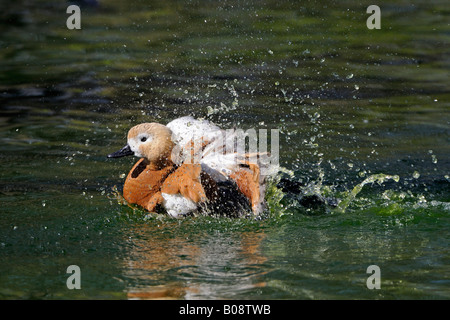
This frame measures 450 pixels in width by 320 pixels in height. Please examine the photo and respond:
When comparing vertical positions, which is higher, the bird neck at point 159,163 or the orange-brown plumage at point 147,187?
the bird neck at point 159,163

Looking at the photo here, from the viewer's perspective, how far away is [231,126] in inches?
271

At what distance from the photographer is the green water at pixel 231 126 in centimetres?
397

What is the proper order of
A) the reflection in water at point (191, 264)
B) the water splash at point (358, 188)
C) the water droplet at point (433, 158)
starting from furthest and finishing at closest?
the water droplet at point (433, 158) → the water splash at point (358, 188) → the reflection in water at point (191, 264)

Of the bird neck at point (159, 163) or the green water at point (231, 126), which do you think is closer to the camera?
the green water at point (231, 126)

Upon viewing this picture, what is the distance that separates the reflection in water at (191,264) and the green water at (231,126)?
0.05ft

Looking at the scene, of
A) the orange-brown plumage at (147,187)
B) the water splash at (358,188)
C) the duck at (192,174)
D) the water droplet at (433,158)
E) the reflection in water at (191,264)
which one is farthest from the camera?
the water droplet at (433,158)

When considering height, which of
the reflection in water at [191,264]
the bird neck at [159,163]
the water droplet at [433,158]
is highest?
the bird neck at [159,163]

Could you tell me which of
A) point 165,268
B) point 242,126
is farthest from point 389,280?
point 242,126

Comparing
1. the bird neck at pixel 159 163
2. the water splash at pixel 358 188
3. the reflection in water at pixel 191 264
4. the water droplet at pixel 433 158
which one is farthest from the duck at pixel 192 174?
the water droplet at pixel 433 158

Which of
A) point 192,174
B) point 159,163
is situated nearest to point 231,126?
point 159,163

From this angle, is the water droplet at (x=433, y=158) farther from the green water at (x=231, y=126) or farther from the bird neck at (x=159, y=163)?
the bird neck at (x=159, y=163)

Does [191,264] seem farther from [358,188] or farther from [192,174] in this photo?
[358,188]

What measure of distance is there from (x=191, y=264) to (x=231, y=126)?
2.99 meters
